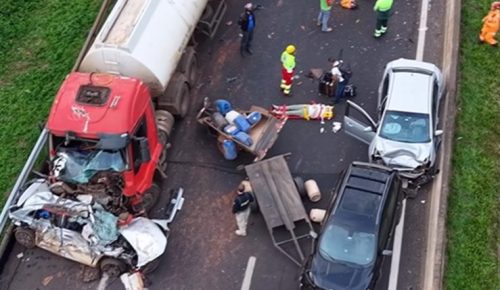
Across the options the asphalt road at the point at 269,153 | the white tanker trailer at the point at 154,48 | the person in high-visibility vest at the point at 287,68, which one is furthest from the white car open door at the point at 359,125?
the white tanker trailer at the point at 154,48

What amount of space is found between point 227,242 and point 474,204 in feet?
18.7

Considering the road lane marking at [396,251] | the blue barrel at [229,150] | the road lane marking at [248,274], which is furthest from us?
the blue barrel at [229,150]

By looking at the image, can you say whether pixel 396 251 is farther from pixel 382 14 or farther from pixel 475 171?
pixel 382 14

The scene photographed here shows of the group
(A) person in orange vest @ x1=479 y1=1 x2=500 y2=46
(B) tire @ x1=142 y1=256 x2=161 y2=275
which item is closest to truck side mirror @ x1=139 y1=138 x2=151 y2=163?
(B) tire @ x1=142 y1=256 x2=161 y2=275

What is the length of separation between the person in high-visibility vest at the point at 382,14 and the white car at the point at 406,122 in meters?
1.97

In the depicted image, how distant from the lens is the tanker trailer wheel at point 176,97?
17.4 metres

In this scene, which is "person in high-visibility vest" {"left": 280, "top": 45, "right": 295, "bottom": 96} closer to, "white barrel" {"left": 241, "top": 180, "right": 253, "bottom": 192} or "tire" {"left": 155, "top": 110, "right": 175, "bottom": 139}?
"tire" {"left": 155, "top": 110, "right": 175, "bottom": 139}

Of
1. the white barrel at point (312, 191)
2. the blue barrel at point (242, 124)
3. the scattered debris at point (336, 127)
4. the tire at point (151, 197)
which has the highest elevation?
the blue barrel at point (242, 124)

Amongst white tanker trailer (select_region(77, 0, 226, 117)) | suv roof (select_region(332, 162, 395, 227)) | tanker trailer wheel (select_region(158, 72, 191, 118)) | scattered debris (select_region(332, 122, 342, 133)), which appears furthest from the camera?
scattered debris (select_region(332, 122, 342, 133))

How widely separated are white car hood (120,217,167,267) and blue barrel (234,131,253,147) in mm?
2973

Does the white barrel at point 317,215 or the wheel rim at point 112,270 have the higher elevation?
the white barrel at point 317,215

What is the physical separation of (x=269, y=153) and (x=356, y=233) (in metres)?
3.94

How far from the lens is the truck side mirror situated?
14.8m

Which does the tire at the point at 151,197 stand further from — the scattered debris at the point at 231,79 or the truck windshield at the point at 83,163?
the scattered debris at the point at 231,79
